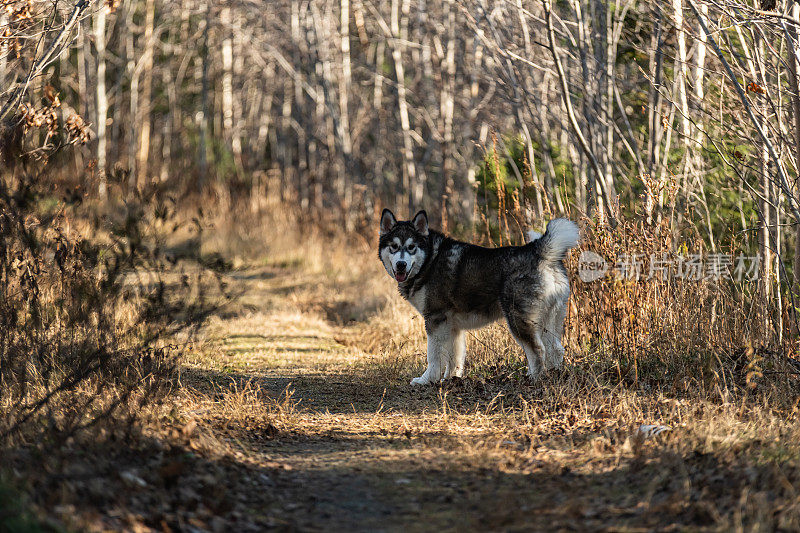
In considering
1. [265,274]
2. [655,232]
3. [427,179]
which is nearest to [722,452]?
[655,232]

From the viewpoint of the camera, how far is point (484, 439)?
5273 millimetres

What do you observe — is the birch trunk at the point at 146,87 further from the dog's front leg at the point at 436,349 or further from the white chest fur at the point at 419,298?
the dog's front leg at the point at 436,349

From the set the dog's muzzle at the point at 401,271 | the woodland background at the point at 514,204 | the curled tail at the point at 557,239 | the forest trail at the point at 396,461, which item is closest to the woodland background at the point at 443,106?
the woodland background at the point at 514,204

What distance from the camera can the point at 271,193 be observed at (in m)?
19.0

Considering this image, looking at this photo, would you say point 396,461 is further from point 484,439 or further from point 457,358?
point 457,358

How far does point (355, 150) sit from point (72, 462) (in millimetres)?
16758

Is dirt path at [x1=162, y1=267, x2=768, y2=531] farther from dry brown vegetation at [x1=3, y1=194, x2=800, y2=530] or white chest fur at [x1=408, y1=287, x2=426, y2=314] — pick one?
white chest fur at [x1=408, y1=287, x2=426, y2=314]

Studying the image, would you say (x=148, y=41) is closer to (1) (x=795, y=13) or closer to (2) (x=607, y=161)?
(2) (x=607, y=161)

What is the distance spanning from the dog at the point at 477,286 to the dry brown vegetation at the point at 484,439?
0.98 ft

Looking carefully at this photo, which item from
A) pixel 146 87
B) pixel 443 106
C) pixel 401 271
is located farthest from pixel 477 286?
pixel 146 87

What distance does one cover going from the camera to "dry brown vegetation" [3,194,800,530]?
3.75m

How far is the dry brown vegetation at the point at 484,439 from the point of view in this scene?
3.75m

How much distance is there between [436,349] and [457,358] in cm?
25

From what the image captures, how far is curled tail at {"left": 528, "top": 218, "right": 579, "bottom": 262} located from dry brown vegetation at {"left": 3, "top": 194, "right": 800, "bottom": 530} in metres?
0.63
